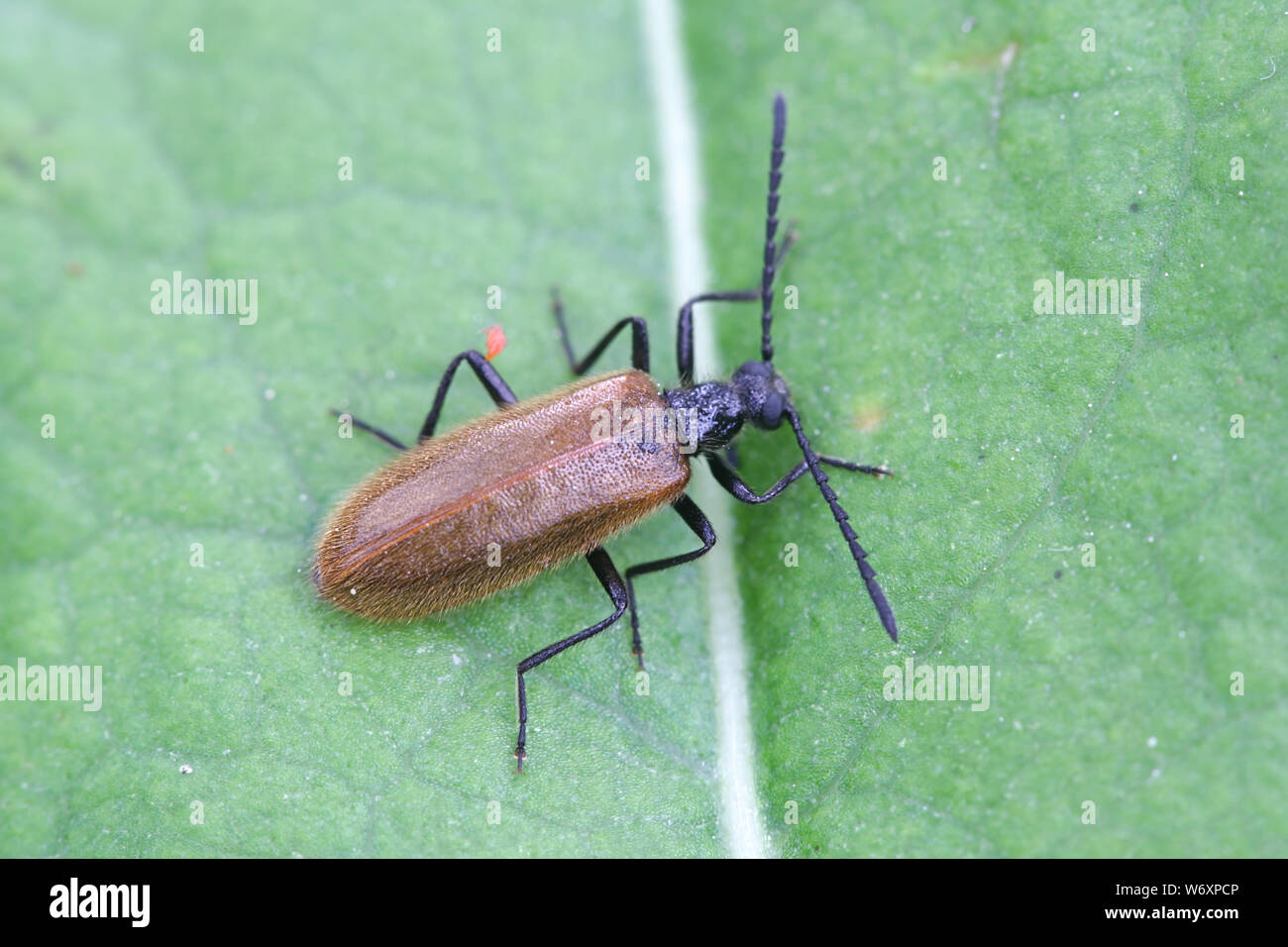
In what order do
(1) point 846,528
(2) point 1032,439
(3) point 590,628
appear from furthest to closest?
1. (3) point 590,628
2. (1) point 846,528
3. (2) point 1032,439

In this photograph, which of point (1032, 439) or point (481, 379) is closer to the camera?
point (1032, 439)

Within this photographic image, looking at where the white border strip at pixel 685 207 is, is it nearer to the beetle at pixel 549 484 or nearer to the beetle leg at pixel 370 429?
the beetle at pixel 549 484

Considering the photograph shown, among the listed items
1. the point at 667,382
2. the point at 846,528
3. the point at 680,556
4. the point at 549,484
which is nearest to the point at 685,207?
the point at 667,382

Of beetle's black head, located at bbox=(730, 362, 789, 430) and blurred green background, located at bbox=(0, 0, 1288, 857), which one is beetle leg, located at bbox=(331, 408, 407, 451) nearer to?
blurred green background, located at bbox=(0, 0, 1288, 857)

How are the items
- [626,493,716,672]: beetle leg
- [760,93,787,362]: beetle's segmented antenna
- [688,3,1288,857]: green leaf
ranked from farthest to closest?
[626,493,716,672]: beetle leg
[760,93,787,362]: beetle's segmented antenna
[688,3,1288,857]: green leaf

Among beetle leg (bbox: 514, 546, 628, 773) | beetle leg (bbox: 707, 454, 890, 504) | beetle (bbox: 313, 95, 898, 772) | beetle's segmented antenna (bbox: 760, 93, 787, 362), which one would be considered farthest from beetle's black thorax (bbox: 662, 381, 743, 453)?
beetle leg (bbox: 514, 546, 628, 773)

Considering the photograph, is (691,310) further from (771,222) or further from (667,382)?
(771,222)

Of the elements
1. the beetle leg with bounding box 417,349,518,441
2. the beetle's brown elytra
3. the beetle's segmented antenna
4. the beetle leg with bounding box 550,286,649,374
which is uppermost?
the beetle's segmented antenna

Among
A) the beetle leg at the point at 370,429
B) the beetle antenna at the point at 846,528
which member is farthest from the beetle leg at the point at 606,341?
the beetle leg at the point at 370,429

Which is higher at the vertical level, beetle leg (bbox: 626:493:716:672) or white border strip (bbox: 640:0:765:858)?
white border strip (bbox: 640:0:765:858)
